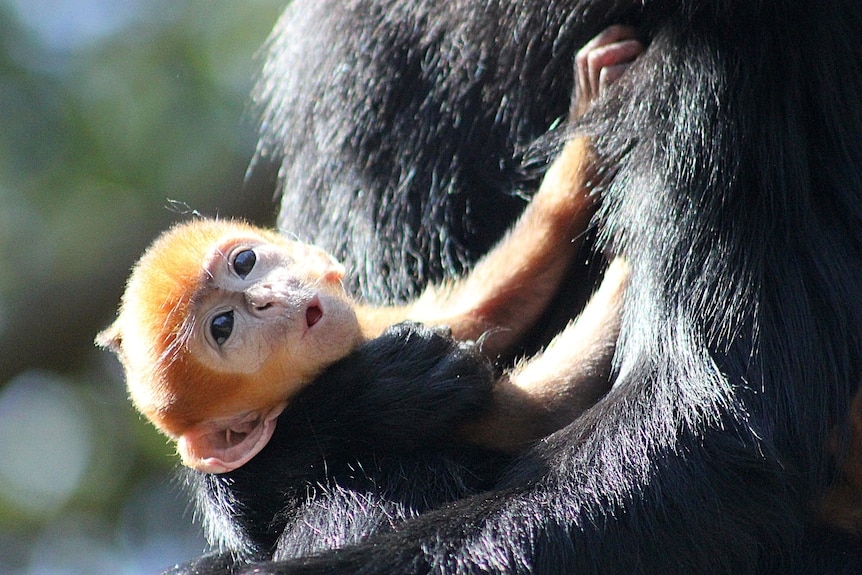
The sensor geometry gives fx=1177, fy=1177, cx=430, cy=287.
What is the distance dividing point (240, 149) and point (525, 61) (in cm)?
397

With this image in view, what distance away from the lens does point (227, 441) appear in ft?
8.64

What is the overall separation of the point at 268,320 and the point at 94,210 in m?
4.22

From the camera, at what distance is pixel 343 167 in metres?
3.40

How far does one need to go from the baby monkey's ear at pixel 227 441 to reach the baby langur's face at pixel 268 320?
0.10 m

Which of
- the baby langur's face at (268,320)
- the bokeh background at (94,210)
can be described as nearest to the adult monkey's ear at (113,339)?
the baby langur's face at (268,320)

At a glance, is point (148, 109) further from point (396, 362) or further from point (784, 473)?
point (784, 473)

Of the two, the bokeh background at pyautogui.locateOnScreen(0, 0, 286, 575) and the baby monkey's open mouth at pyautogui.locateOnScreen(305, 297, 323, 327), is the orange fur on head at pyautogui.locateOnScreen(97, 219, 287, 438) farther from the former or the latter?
the bokeh background at pyautogui.locateOnScreen(0, 0, 286, 575)

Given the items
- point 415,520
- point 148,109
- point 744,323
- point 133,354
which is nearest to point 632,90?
point 744,323

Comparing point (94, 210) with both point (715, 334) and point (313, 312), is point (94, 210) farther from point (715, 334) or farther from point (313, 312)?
point (715, 334)

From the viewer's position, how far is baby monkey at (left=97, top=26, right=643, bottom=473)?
2.62m

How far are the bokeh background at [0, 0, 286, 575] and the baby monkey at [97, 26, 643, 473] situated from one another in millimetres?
2973

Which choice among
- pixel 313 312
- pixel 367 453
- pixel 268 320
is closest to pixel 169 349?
pixel 268 320

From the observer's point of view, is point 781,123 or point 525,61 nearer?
point 781,123

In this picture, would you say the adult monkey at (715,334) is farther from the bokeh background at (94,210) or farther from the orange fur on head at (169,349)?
the bokeh background at (94,210)
